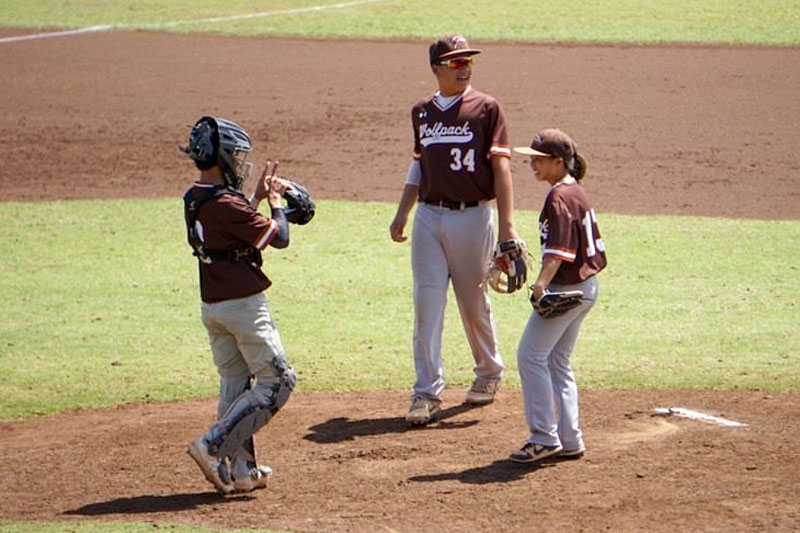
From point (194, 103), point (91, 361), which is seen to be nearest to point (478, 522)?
point (91, 361)

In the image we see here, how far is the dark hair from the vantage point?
275 inches

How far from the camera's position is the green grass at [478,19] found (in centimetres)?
2419

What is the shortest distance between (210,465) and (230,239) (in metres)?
1.14

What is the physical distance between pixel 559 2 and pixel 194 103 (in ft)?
33.4

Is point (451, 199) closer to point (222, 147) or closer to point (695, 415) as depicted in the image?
point (222, 147)

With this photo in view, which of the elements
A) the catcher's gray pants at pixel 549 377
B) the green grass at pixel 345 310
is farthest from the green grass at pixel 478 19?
the catcher's gray pants at pixel 549 377

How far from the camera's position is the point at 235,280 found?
6582mm

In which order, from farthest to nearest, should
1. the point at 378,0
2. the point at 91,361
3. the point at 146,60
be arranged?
the point at 378,0, the point at 146,60, the point at 91,361

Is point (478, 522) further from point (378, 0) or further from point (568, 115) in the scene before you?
point (378, 0)

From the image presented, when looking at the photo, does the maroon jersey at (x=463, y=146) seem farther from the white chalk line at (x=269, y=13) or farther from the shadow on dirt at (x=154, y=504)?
the white chalk line at (x=269, y=13)

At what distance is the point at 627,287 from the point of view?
37.3ft

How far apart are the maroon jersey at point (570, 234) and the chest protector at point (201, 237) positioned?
1.53m

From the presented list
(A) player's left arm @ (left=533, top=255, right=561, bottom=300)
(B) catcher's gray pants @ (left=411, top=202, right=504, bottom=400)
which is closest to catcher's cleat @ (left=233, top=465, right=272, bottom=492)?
(B) catcher's gray pants @ (left=411, top=202, right=504, bottom=400)

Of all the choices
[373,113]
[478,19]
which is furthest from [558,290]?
[478,19]
